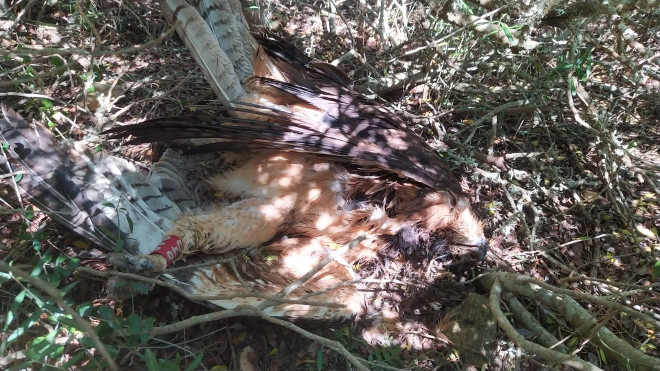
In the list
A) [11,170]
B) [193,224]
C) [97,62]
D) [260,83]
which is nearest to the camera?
[11,170]

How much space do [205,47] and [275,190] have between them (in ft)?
3.53

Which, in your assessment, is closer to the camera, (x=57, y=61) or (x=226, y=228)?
(x=226, y=228)

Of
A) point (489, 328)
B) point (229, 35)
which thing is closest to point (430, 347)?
point (489, 328)

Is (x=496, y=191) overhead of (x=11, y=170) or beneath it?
beneath

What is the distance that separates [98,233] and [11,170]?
537 mm

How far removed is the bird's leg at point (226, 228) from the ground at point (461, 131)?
1.03ft

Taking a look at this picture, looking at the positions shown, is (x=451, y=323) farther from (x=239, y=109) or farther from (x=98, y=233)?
(x=98, y=233)

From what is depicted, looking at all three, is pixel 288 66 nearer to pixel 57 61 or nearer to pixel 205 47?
pixel 205 47

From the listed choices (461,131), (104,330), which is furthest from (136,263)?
(461,131)

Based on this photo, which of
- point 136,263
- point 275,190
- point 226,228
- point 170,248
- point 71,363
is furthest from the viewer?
point 275,190

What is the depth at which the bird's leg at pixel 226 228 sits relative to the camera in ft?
8.54

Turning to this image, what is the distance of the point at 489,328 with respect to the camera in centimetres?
277

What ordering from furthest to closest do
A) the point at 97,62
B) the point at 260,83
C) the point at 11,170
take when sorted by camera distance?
1. the point at 97,62
2. the point at 260,83
3. the point at 11,170

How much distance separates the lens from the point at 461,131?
3.80m
